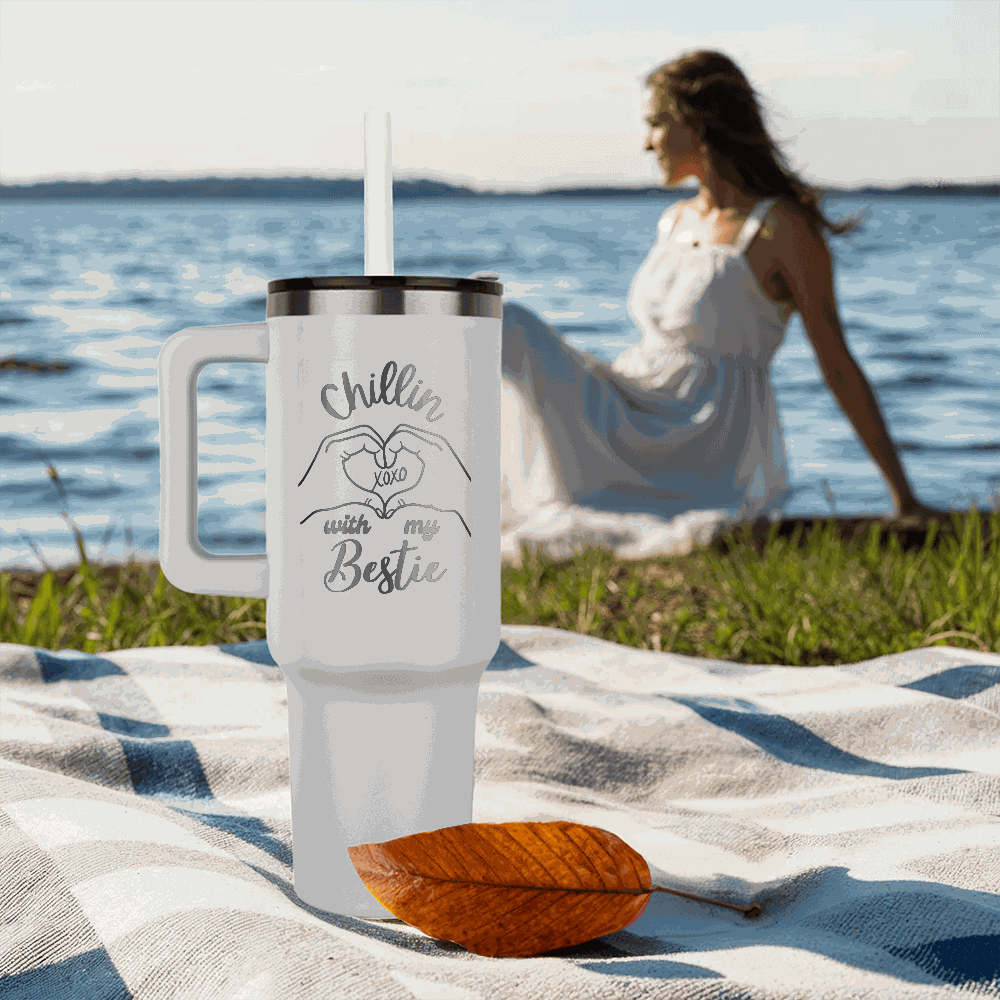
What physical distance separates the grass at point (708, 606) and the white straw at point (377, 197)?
1.19 metres

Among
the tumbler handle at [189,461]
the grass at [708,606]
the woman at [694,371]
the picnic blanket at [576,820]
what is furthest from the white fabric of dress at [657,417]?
the tumbler handle at [189,461]

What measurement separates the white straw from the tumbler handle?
0.09 m

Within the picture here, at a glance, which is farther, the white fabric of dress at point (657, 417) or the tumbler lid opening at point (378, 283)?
the white fabric of dress at point (657, 417)

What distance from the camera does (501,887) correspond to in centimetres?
68

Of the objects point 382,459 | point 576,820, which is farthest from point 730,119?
point 382,459

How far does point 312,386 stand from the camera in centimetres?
73

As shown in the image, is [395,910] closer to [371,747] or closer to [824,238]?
[371,747]

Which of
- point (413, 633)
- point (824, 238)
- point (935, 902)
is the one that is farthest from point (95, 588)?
point (824, 238)

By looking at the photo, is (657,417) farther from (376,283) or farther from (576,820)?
(376,283)

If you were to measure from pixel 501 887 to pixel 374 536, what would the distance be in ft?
0.74

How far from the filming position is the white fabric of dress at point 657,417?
3.36m

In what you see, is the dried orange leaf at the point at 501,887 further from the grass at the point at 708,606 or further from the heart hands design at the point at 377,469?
the grass at the point at 708,606

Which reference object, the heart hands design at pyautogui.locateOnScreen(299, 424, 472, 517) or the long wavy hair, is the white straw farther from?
the long wavy hair

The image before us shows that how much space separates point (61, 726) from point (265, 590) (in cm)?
43
